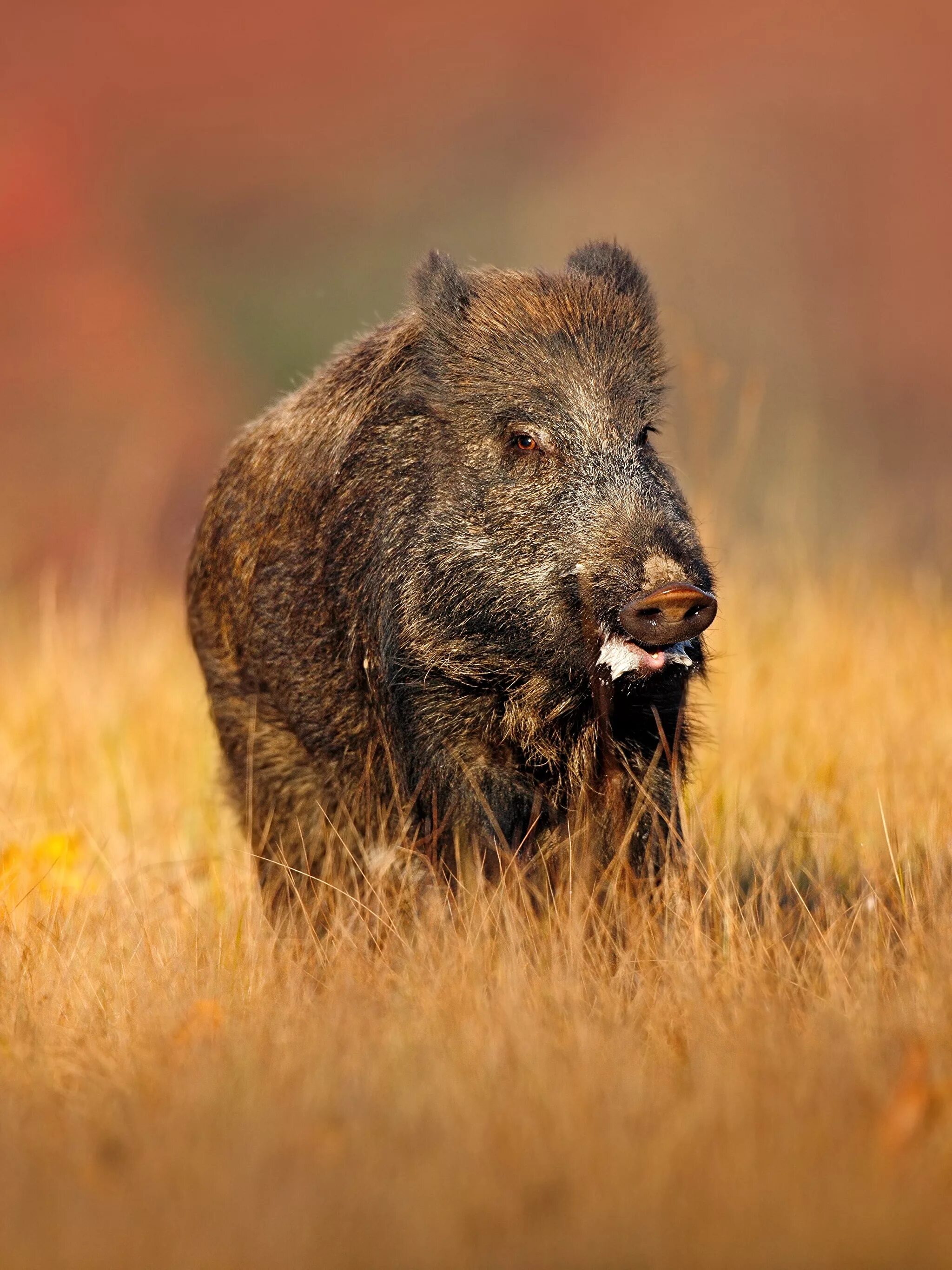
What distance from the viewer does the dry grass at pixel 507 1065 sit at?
209 cm

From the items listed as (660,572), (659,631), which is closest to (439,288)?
(660,572)

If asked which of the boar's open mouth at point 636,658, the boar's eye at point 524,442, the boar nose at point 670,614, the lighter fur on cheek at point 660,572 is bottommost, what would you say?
the boar's open mouth at point 636,658

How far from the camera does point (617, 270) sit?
4.34m

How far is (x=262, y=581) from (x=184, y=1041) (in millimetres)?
1855

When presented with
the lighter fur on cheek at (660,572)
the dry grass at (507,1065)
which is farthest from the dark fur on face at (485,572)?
the dry grass at (507,1065)

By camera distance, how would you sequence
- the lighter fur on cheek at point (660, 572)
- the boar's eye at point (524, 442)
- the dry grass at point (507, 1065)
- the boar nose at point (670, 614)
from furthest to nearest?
the boar's eye at point (524, 442)
the lighter fur on cheek at point (660, 572)
the boar nose at point (670, 614)
the dry grass at point (507, 1065)

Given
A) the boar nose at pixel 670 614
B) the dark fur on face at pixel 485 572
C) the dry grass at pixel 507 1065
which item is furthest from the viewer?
the dark fur on face at pixel 485 572

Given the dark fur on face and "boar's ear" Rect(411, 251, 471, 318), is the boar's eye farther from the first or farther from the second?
"boar's ear" Rect(411, 251, 471, 318)

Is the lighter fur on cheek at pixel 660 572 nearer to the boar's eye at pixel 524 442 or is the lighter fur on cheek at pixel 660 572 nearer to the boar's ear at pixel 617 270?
the boar's eye at pixel 524 442

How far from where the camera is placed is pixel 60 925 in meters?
3.79

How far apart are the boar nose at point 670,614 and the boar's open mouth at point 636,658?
0.21ft

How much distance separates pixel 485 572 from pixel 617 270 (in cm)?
104

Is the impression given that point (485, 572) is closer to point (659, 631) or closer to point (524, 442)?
point (524, 442)

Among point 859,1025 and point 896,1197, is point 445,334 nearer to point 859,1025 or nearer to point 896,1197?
point 859,1025
